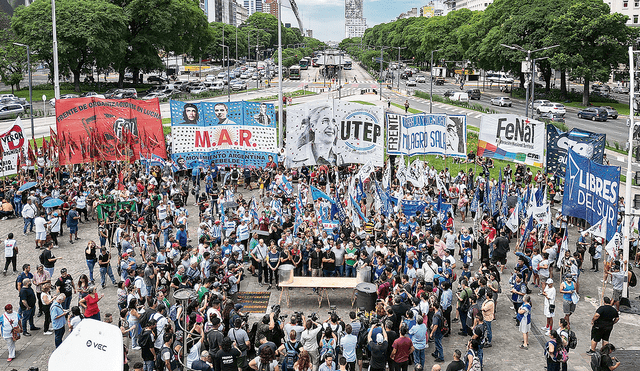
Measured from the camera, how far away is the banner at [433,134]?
22734 millimetres

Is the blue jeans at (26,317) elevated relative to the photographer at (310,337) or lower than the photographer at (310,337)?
lower

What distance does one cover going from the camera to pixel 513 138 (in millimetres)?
22344

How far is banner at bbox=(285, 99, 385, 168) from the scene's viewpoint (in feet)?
72.3

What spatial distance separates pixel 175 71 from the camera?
4080 inches

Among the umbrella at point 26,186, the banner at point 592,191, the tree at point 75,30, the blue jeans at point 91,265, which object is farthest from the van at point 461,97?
the blue jeans at point 91,265

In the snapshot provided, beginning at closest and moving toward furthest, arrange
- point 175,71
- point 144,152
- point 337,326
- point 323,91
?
point 337,326
point 144,152
point 323,91
point 175,71

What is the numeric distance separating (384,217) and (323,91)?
205 ft

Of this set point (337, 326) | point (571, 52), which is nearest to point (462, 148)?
point (337, 326)

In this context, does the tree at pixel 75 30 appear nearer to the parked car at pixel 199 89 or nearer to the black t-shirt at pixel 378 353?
the parked car at pixel 199 89

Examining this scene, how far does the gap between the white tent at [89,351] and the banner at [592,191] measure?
12796 mm

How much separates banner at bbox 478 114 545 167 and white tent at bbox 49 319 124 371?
19.9m

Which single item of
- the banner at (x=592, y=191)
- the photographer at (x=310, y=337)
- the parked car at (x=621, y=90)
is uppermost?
the parked car at (x=621, y=90)

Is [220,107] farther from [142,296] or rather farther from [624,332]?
[624,332]

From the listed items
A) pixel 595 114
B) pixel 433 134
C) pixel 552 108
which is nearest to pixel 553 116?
pixel 552 108
